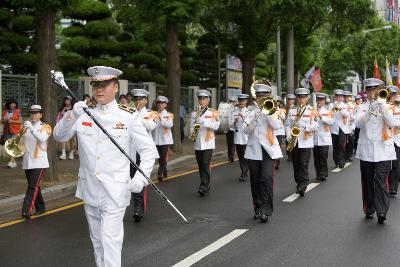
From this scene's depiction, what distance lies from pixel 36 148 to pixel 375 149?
485 cm

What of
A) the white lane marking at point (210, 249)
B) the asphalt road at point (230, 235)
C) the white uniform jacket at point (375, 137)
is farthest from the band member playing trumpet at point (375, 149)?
the white lane marking at point (210, 249)

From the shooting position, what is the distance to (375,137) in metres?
8.98

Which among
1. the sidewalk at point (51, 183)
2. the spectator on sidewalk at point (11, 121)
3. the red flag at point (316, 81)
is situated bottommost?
the sidewalk at point (51, 183)

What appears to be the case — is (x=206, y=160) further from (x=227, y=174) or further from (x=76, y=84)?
(x=76, y=84)

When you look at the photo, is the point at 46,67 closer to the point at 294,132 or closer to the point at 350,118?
the point at 294,132

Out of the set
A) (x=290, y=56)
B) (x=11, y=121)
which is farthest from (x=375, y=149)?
(x=290, y=56)

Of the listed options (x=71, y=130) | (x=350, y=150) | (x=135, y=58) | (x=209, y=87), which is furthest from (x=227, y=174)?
(x=209, y=87)

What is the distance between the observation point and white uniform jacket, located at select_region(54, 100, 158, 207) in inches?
205

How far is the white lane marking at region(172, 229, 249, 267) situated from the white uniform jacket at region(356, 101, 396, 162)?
2032mm

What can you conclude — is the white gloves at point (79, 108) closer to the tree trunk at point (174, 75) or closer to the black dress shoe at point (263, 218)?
the black dress shoe at point (263, 218)

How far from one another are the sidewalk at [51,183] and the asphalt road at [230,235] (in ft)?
3.18

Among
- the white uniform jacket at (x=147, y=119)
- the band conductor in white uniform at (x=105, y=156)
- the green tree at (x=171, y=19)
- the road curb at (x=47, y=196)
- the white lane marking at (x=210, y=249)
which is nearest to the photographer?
the band conductor in white uniform at (x=105, y=156)

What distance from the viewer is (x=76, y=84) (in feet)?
67.6

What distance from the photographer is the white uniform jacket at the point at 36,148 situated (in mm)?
9711
